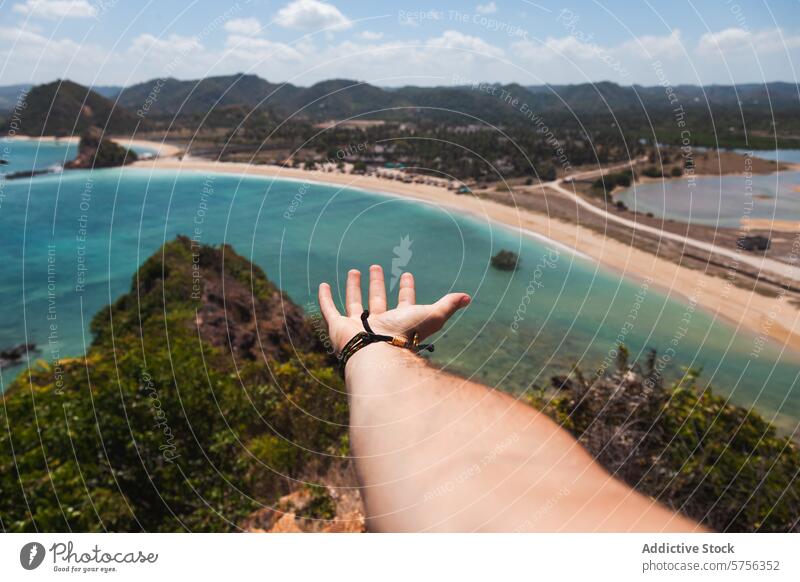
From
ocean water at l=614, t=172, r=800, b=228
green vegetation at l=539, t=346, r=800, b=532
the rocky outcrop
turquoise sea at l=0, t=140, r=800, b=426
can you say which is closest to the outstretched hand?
green vegetation at l=539, t=346, r=800, b=532

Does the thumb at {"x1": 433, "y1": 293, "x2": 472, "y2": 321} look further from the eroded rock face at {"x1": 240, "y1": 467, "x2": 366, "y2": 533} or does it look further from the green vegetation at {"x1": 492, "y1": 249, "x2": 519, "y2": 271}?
the green vegetation at {"x1": 492, "y1": 249, "x2": 519, "y2": 271}

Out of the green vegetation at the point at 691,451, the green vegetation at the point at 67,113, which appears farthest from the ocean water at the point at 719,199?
the green vegetation at the point at 67,113

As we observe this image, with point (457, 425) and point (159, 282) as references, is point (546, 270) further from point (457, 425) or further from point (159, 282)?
point (457, 425)

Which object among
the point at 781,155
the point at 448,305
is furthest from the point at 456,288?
the point at 781,155

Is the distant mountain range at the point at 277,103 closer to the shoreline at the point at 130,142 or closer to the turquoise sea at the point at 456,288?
the shoreline at the point at 130,142

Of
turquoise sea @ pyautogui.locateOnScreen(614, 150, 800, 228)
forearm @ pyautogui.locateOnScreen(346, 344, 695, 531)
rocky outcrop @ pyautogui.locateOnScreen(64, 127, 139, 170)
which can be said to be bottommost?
forearm @ pyautogui.locateOnScreen(346, 344, 695, 531)

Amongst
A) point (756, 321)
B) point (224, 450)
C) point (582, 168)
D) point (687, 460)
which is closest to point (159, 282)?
point (224, 450)
